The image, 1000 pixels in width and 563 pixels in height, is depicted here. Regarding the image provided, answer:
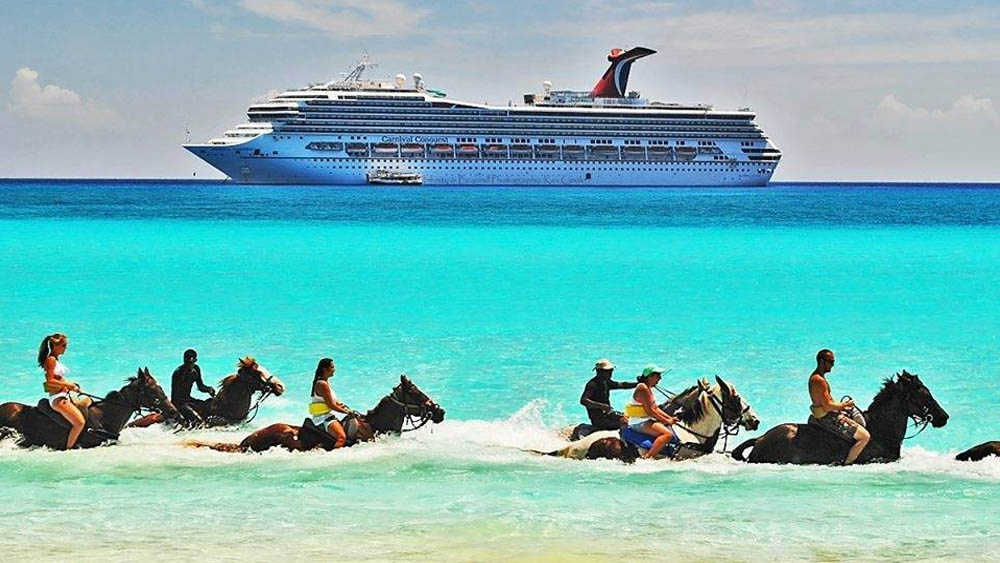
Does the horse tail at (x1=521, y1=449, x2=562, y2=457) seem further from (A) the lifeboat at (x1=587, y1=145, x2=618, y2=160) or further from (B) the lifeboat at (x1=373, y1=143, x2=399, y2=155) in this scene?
(A) the lifeboat at (x1=587, y1=145, x2=618, y2=160)

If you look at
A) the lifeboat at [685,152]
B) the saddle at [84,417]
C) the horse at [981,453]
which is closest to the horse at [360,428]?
the saddle at [84,417]

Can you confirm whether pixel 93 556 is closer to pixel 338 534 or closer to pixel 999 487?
pixel 338 534

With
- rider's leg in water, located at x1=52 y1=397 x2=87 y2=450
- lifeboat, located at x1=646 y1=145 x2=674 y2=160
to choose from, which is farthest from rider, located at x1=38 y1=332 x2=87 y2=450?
lifeboat, located at x1=646 y1=145 x2=674 y2=160

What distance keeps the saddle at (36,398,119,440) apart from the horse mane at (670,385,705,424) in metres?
5.28

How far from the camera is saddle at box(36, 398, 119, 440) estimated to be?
11.9m

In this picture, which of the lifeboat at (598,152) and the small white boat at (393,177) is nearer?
the small white boat at (393,177)

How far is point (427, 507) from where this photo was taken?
10.6m

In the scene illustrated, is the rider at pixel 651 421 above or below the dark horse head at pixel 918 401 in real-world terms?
below

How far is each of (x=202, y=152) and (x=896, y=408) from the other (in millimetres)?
121514

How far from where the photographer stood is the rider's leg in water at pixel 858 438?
11.3m

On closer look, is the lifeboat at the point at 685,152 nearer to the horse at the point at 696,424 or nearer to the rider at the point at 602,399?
the rider at the point at 602,399

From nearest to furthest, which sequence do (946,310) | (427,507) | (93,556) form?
(93,556) → (427,507) → (946,310)

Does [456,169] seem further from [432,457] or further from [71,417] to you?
[71,417]

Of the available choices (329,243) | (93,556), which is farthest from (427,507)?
(329,243)
